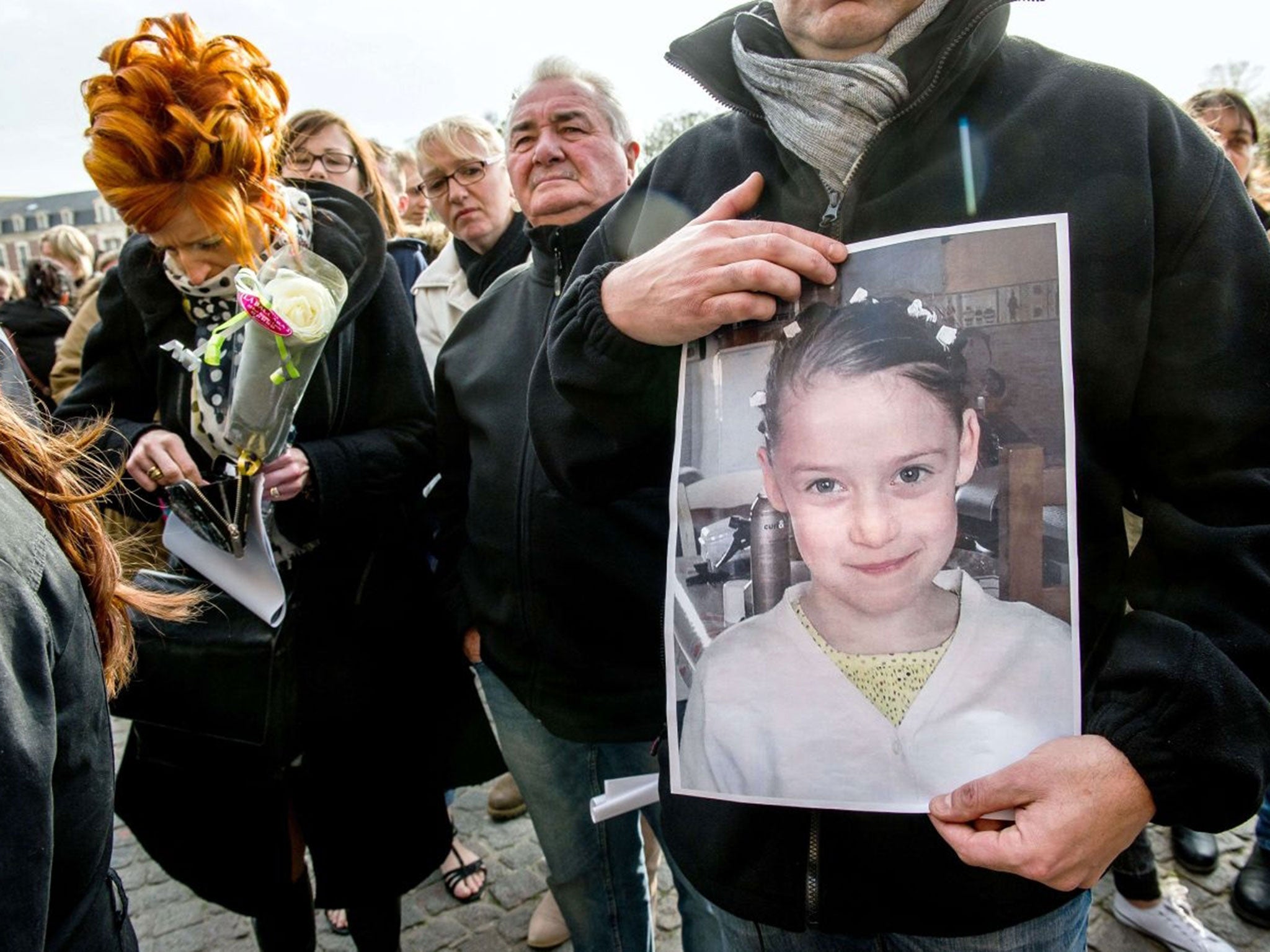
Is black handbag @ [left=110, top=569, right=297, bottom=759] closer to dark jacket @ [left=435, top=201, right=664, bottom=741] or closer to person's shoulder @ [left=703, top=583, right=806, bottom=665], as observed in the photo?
dark jacket @ [left=435, top=201, right=664, bottom=741]

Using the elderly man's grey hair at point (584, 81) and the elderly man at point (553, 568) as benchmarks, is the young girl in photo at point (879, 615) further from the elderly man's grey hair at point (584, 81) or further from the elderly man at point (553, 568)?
the elderly man's grey hair at point (584, 81)

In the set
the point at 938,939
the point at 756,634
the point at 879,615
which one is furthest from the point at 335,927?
the point at 879,615

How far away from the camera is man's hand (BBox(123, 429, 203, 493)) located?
6.33 ft

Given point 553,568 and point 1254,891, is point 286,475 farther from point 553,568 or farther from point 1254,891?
point 1254,891

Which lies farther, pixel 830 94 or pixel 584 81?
pixel 584 81

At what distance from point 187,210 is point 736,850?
1.75 metres

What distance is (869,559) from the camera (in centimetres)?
91

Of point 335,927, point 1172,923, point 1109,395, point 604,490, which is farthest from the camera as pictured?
point 335,927

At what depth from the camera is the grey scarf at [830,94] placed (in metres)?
0.97

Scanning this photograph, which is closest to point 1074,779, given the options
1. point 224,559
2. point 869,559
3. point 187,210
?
point 869,559

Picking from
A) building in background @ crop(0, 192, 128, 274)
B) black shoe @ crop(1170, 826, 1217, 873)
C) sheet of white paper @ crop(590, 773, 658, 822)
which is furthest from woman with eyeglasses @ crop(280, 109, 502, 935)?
building in background @ crop(0, 192, 128, 274)

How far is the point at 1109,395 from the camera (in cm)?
92

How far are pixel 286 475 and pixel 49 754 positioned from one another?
1.17m

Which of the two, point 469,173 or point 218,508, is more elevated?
point 469,173
